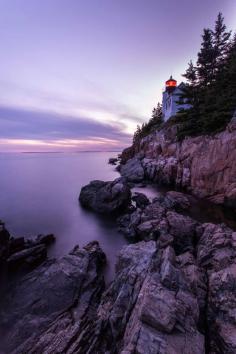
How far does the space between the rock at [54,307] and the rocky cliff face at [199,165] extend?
16.6 meters

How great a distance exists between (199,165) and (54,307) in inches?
850

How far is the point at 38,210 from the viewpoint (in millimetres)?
21438

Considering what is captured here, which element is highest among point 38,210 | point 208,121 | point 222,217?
point 208,121

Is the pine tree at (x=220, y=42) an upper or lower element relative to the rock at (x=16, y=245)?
upper

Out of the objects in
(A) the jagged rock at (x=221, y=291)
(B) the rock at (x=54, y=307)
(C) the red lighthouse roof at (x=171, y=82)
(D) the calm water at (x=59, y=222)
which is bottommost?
(D) the calm water at (x=59, y=222)

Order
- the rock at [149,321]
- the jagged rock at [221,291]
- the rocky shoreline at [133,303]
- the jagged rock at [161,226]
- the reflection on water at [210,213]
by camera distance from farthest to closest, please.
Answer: the reflection on water at [210,213] → the jagged rock at [161,226] → the jagged rock at [221,291] → the rocky shoreline at [133,303] → the rock at [149,321]

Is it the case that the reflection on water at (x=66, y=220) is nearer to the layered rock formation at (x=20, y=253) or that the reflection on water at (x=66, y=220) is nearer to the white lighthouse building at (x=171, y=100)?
the layered rock formation at (x=20, y=253)

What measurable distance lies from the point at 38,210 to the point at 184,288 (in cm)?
1945

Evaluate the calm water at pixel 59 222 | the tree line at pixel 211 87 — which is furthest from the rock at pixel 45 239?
the tree line at pixel 211 87

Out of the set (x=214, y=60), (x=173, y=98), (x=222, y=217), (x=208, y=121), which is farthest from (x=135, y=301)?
(x=173, y=98)

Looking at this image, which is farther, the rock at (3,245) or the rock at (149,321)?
the rock at (3,245)

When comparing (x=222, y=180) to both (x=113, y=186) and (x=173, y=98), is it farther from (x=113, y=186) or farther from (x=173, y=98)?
(x=173, y=98)

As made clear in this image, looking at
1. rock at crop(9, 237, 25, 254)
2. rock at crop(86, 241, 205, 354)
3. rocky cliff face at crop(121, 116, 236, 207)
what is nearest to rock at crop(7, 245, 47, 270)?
rock at crop(9, 237, 25, 254)

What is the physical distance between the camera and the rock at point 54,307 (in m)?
5.57
